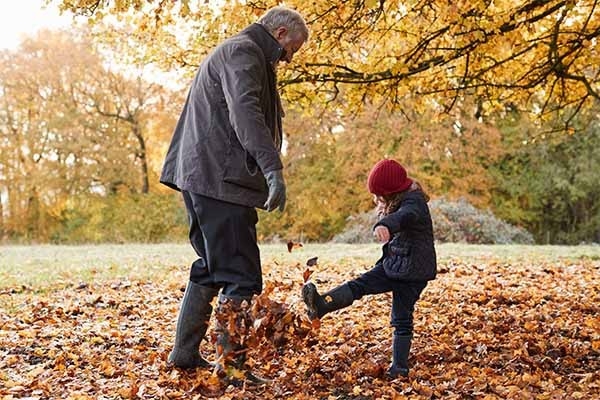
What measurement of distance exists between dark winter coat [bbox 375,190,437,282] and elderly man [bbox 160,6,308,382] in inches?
33.1

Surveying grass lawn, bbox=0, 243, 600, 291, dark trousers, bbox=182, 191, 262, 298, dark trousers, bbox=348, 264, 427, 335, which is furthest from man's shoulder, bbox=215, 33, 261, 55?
grass lawn, bbox=0, 243, 600, 291

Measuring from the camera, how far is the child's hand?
4117 mm

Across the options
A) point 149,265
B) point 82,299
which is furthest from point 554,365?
point 149,265

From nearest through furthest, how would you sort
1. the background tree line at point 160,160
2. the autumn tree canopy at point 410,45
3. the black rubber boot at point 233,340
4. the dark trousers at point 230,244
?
the black rubber boot at point 233,340 → the dark trousers at point 230,244 → the autumn tree canopy at point 410,45 → the background tree line at point 160,160

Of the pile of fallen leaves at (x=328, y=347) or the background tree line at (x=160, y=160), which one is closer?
the pile of fallen leaves at (x=328, y=347)

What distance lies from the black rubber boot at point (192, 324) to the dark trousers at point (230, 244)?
0.88ft

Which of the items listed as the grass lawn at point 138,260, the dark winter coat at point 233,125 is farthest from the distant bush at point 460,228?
the dark winter coat at point 233,125

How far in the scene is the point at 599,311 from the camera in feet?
21.4

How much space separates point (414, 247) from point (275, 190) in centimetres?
107

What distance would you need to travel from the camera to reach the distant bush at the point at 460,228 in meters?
17.6

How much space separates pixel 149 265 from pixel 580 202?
→ 703 inches

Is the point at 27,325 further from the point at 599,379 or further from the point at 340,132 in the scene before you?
the point at 340,132

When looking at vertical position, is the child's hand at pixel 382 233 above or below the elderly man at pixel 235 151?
below

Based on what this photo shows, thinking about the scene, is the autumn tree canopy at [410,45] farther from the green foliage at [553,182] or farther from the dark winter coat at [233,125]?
the green foliage at [553,182]
